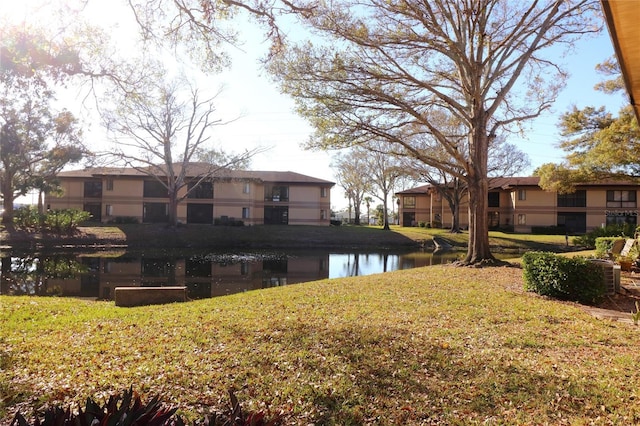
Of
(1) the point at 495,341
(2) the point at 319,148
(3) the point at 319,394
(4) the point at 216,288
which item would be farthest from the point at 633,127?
(3) the point at 319,394

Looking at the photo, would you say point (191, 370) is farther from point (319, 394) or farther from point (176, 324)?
point (176, 324)

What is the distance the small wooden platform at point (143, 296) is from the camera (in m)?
10.4

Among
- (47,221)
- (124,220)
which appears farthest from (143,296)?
(124,220)

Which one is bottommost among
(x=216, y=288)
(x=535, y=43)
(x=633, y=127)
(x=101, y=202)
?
(x=216, y=288)

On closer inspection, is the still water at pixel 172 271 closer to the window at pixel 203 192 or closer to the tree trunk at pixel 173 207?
the tree trunk at pixel 173 207

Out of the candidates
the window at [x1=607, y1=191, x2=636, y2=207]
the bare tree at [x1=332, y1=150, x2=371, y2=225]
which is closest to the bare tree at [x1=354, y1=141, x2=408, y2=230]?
the bare tree at [x1=332, y1=150, x2=371, y2=225]

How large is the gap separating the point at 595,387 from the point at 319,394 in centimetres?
300

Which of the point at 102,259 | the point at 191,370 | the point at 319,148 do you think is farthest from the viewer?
the point at 102,259

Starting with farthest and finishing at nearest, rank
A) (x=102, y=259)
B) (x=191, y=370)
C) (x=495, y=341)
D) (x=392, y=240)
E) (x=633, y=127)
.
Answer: (x=392, y=240), (x=102, y=259), (x=633, y=127), (x=495, y=341), (x=191, y=370)

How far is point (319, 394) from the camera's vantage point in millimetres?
4266

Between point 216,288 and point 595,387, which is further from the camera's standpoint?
point 216,288

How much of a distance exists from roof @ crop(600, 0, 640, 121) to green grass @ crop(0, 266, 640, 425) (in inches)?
122

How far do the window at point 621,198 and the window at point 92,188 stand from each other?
188 feet

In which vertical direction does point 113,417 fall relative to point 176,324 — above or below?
above
